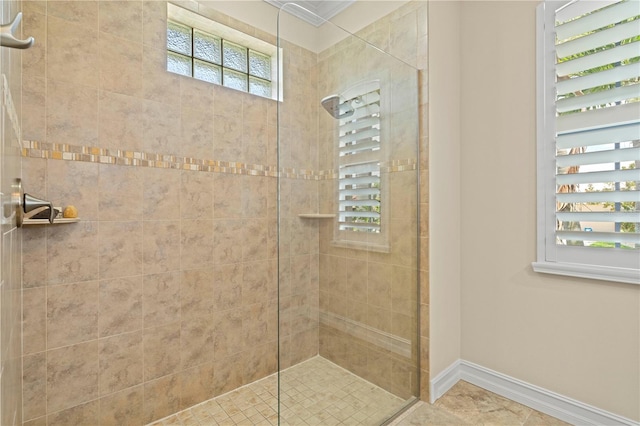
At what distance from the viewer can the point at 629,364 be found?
1537 millimetres

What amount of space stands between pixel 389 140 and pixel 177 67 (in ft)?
4.58

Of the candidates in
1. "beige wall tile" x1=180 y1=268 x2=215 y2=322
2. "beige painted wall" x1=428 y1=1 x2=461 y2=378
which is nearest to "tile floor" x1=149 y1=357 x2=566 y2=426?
"beige painted wall" x1=428 y1=1 x2=461 y2=378

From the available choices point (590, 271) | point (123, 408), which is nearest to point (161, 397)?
point (123, 408)

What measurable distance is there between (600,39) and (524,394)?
1.97 m

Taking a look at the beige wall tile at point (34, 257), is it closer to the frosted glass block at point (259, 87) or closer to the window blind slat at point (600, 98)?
the frosted glass block at point (259, 87)

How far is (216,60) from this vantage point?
2.19m

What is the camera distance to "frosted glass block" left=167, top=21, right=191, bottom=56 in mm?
1961

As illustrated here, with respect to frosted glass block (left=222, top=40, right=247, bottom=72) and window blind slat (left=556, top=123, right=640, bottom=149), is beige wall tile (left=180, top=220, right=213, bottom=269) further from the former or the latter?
window blind slat (left=556, top=123, right=640, bottom=149)

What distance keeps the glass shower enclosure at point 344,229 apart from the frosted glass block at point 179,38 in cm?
94

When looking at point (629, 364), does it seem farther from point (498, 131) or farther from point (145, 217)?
point (145, 217)

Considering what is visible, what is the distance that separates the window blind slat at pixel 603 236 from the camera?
1522 mm

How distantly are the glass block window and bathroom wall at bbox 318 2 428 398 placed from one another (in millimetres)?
850

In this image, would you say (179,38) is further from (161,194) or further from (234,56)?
(161,194)

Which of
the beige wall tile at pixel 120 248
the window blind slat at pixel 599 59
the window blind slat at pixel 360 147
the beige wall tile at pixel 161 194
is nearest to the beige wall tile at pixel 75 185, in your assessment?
the beige wall tile at pixel 120 248
